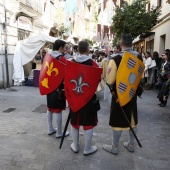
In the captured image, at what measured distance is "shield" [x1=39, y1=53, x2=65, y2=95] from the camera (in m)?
3.76

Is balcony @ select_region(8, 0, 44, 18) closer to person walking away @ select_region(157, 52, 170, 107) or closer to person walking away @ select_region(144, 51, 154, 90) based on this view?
person walking away @ select_region(144, 51, 154, 90)

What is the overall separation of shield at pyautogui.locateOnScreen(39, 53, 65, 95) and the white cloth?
257 inches

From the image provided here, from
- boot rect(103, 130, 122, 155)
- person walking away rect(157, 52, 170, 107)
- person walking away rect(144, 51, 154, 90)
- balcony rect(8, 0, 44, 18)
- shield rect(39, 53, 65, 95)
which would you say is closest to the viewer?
boot rect(103, 130, 122, 155)

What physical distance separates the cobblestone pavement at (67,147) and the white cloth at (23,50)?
4388mm

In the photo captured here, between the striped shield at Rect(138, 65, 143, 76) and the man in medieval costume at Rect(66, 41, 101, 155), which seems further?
the striped shield at Rect(138, 65, 143, 76)

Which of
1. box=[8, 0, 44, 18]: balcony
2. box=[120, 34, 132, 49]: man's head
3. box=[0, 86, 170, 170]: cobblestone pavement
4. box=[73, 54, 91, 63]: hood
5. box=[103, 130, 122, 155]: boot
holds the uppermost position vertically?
box=[8, 0, 44, 18]: balcony

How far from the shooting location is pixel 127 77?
10.7ft

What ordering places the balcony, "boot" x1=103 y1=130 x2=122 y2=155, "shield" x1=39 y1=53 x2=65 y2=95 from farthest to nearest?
1. the balcony
2. "shield" x1=39 y1=53 x2=65 y2=95
3. "boot" x1=103 y1=130 x2=122 y2=155

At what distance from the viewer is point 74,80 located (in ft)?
10.5

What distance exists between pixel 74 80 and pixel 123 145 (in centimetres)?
156

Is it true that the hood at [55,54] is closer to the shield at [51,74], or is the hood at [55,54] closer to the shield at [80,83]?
the shield at [51,74]

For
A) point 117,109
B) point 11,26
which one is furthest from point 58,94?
point 11,26

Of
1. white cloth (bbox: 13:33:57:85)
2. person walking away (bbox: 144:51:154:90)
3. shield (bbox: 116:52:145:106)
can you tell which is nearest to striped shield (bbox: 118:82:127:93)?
shield (bbox: 116:52:145:106)

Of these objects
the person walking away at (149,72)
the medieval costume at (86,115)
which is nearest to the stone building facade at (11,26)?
the person walking away at (149,72)
